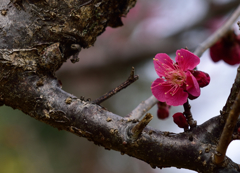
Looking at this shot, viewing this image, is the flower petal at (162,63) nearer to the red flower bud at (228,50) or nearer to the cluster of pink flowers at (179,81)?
the cluster of pink flowers at (179,81)

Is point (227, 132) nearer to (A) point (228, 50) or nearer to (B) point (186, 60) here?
(B) point (186, 60)

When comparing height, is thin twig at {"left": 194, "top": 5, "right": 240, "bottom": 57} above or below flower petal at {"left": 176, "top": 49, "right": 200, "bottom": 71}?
above

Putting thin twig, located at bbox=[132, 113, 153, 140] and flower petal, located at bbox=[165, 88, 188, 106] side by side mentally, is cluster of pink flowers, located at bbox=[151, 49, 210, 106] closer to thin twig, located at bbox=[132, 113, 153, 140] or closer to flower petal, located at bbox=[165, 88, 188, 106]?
flower petal, located at bbox=[165, 88, 188, 106]

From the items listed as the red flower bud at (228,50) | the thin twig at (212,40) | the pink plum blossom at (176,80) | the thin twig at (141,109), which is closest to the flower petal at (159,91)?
the pink plum blossom at (176,80)

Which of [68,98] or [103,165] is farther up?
[103,165]

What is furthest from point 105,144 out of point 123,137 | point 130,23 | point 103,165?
point 130,23

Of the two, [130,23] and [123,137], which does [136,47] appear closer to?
[130,23]

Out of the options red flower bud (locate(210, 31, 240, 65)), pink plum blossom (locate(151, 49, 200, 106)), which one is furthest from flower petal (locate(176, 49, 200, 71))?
red flower bud (locate(210, 31, 240, 65))
